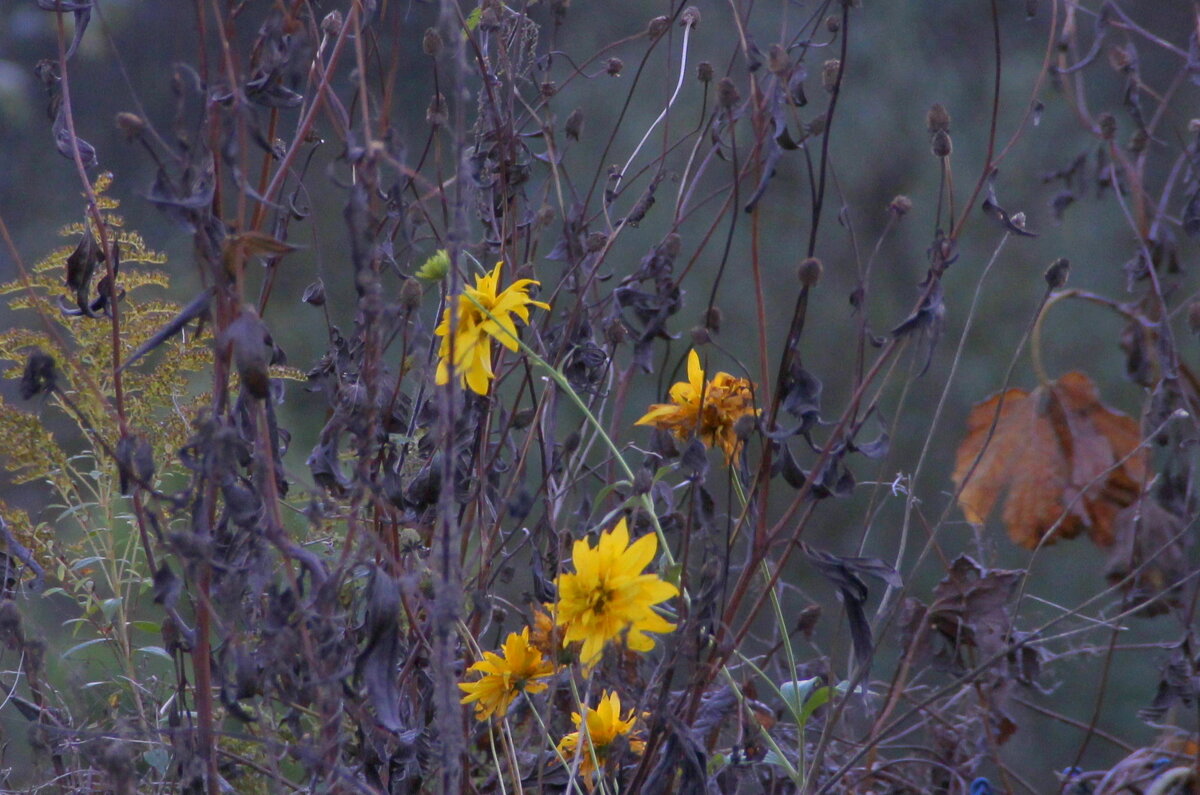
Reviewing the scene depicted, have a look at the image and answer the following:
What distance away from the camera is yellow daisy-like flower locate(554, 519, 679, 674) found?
2.84 feet

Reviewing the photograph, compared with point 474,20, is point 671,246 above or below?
below

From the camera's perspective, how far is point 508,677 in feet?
3.38

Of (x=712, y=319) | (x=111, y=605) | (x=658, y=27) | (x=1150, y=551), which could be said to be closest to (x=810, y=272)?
(x=712, y=319)

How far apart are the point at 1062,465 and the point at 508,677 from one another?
978 millimetres

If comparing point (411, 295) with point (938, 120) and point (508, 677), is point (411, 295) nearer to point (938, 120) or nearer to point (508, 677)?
point (508, 677)

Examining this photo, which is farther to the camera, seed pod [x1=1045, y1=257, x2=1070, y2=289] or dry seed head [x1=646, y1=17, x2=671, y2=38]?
dry seed head [x1=646, y1=17, x2=671, y2=38]

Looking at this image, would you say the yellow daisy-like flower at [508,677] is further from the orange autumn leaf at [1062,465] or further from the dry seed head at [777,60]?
the orange autumn leaf at [1062,465]

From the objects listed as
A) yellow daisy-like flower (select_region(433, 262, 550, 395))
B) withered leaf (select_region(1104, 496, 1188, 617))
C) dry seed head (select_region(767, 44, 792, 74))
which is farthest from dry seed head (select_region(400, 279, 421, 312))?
withered leaf (select_region(1104, 496, 1188, 617))

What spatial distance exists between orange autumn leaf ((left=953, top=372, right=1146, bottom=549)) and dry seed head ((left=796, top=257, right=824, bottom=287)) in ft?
2.46

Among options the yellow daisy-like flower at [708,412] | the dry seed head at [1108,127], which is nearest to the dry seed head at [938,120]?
the yellow daisy-like flower at [708,412]

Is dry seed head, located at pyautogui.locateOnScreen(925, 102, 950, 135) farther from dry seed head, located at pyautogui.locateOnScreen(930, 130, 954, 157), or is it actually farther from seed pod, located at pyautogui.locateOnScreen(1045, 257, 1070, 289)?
seed pod, located at pyautogui.locateOnScreen(1045, 257, 1070, 289)

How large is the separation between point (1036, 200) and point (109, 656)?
3445mm

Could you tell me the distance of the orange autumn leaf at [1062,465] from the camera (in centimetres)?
160

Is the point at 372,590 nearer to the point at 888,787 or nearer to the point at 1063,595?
the point at 888,787
